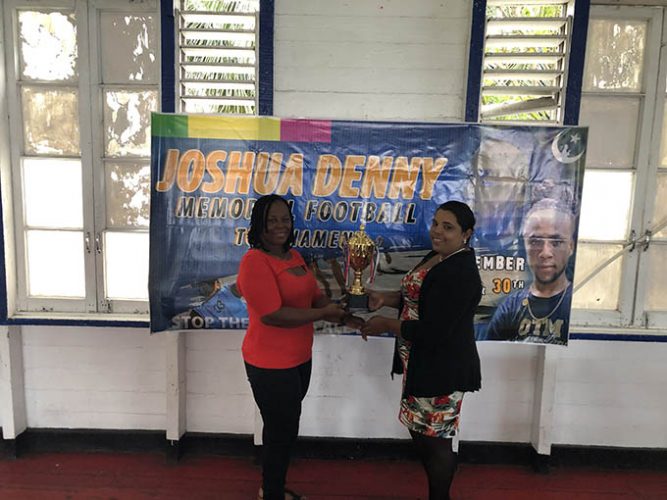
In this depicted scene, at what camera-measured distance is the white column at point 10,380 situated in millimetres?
Result: 2672

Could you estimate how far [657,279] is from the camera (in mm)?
2668

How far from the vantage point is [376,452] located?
9.11 feet

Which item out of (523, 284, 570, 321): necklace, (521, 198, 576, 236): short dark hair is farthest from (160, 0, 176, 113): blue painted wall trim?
(523, 284, 570, 321): necklace

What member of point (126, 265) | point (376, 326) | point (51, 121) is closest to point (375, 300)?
point (376, 326)

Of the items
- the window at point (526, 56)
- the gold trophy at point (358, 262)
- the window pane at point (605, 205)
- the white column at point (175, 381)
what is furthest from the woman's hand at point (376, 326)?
the window pane at point (605, 205)

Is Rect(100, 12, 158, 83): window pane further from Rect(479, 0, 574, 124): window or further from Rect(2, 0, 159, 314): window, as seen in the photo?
Rect(479, 0, 574, 124): window

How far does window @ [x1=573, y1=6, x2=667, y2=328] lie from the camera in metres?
2.53

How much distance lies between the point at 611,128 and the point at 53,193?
295 centimetres

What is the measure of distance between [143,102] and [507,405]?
256 cm

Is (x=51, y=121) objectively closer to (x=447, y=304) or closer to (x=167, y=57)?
(x=167, y=57)

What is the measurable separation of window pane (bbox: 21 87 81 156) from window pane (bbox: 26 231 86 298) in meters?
0.45

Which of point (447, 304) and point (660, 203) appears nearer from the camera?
point (447, 304)

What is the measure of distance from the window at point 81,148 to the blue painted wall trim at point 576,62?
6.82 feet

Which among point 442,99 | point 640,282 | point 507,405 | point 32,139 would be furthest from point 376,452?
point 32,139
